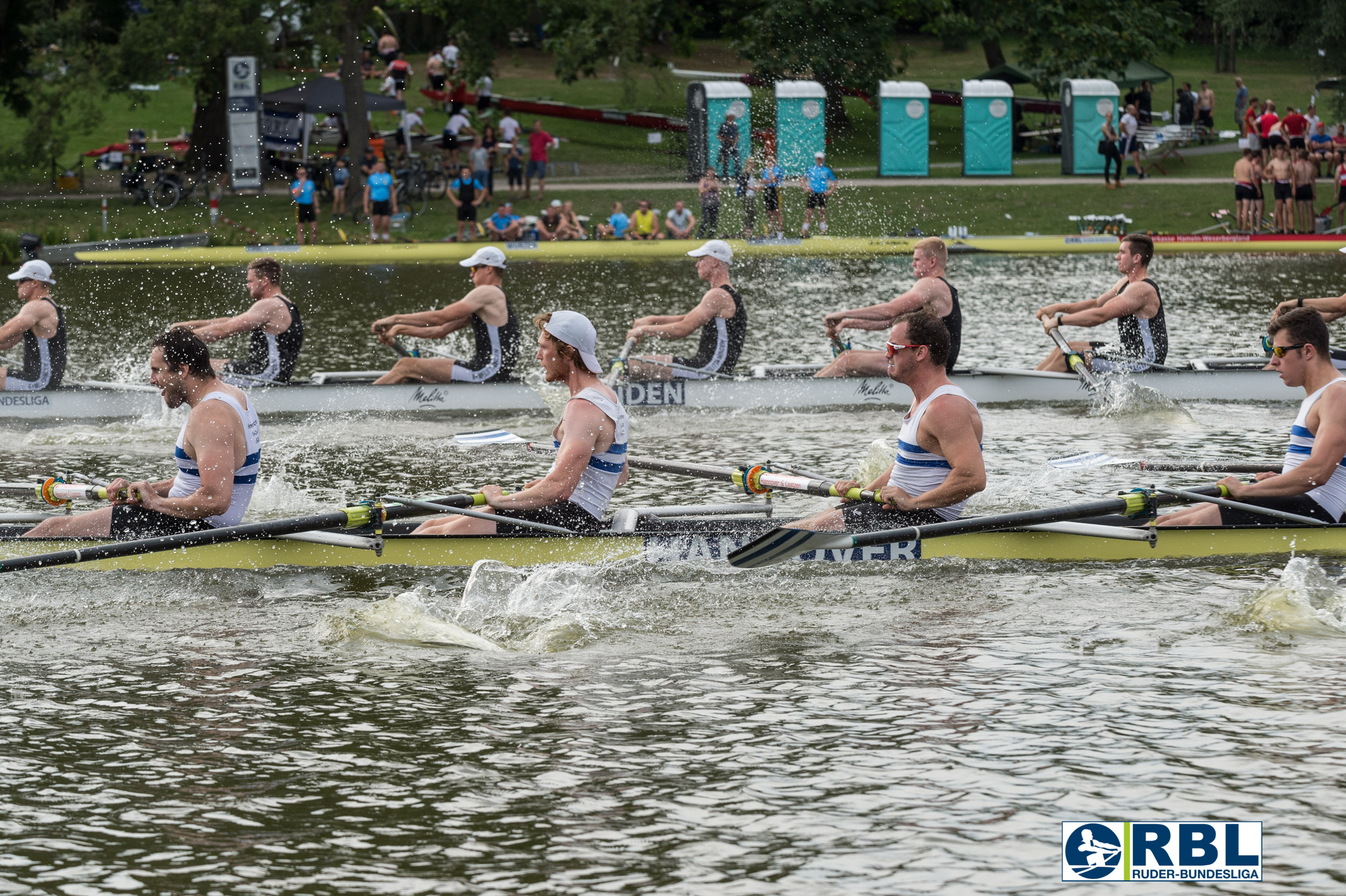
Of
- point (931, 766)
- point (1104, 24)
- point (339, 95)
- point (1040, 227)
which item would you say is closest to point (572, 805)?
point (931, 766)

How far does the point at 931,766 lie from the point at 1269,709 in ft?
6.15

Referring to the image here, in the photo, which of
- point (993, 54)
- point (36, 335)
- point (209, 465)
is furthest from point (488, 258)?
point (993, 54)

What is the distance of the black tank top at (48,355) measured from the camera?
53.7 ft

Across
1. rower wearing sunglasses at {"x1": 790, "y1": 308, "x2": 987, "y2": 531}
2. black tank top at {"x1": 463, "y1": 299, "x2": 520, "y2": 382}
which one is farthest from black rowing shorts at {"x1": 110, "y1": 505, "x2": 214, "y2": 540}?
black tank top at {"x1": 463, "y1": 299, "x2": 520, "y2": 382}

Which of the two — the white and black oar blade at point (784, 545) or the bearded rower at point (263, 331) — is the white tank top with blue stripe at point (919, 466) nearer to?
the white and black oar blade at point (784, 545)

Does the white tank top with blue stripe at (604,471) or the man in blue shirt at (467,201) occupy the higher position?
the man in blue shirt at (467,201)

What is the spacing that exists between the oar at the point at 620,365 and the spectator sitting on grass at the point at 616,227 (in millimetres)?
16364

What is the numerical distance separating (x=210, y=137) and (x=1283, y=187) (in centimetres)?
2673

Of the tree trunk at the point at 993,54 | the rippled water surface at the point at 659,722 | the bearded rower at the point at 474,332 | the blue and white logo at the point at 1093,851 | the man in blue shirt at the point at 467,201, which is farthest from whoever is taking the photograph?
the tree trunk at the point at 993,54

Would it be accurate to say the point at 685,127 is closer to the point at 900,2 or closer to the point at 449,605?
the point at 900,2

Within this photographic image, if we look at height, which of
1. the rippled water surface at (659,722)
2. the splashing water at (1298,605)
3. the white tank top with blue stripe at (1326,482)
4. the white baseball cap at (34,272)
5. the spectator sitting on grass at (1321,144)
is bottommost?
the rippled water surface at (659,722)

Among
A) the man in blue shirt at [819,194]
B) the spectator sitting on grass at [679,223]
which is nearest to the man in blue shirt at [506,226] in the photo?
the spectator sitting on grass at [679,223]

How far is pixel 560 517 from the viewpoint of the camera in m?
9.86

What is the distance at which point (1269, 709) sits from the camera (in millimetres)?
7945
